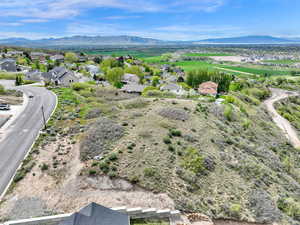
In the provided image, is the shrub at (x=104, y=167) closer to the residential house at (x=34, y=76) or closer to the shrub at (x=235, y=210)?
the shrub at (x=235, y=210)

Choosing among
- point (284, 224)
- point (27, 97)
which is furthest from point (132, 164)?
point (27, 97)

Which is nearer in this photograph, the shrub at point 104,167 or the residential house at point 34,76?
the shrub at point 104,167

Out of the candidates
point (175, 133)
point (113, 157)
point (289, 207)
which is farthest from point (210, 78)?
point (113, 157)

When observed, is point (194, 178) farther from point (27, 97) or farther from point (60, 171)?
point (27, 97)

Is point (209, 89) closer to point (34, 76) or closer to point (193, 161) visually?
point (193, 161)

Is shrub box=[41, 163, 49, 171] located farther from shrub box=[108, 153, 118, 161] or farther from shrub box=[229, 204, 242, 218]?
shrub box=[229, 204, 242, 218]

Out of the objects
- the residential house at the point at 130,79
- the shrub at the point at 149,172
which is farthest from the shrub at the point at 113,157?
the residential house at the point at 130,79
